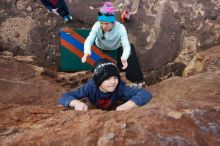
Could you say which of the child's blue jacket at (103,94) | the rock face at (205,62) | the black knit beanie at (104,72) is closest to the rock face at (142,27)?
the rock face at (205,62)

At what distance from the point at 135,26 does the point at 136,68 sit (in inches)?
26.6

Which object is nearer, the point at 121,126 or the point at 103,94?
the point at 121,126

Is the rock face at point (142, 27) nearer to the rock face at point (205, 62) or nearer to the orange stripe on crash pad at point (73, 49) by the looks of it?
the orange stripe on crash pad at point (73, 49)

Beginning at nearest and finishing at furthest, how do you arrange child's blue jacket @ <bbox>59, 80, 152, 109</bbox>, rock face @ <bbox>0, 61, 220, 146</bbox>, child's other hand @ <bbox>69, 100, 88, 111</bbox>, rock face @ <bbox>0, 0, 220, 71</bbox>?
rock face @ <bbox>0, 61, 220, 146</bbox> → child's other hand @ <bbox>69, 100, 88, 111</bbox> → child's blue jacket @ <bbox>59, 80, 152, 109</bbox> → rock face @ <bbox>0, 0, 220, 71</bbox>

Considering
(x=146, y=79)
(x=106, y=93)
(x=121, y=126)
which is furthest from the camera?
(x=146, y=79)

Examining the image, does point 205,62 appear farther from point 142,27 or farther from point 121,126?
point 121,126

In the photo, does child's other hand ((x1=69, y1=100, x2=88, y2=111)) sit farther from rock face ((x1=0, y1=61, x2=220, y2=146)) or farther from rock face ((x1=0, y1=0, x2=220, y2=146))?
rock face ((x1=0, y1=61, x2=220, y2=146))

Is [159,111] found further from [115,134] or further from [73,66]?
[73,66]

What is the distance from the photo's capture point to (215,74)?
4.10 m

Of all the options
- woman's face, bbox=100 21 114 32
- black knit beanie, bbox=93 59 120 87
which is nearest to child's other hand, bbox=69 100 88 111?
black knit beanie, bbox=93 59 120 87

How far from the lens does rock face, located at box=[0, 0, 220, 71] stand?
6.27 metres

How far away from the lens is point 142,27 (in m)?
6.61

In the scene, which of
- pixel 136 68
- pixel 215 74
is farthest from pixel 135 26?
pixel 215 74

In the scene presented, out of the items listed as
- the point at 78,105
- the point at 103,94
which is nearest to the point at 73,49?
→ the point at 103,94
